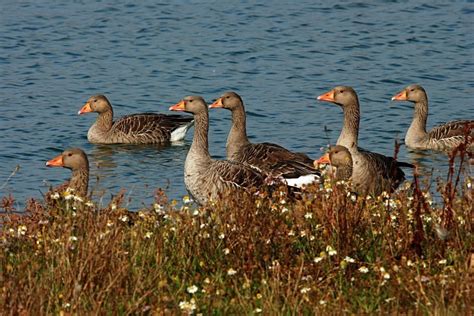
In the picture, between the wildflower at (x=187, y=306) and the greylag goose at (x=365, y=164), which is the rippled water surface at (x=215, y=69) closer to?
the greylag goose at (x=365, y=164)

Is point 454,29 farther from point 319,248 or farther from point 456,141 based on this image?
point 319,248

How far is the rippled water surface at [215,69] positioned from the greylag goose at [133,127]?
0.21m

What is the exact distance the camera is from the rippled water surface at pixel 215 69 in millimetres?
18203

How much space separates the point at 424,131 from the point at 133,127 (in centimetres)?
498

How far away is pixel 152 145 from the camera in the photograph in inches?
771

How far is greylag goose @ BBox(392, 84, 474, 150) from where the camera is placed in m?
18.0

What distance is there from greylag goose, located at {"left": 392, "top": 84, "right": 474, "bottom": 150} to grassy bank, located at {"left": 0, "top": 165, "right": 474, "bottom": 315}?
28.3 feet

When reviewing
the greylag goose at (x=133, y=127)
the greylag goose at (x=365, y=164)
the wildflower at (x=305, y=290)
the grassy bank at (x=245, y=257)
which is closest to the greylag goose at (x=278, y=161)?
the greylag goose at (x=365, y=164)

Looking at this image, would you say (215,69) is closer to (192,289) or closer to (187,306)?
(192,289)

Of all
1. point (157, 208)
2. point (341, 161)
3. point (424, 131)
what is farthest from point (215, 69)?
point (157, 208)

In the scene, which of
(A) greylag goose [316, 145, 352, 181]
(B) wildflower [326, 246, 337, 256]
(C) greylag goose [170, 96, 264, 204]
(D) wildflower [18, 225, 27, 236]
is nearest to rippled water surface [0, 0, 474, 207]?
(C) greylag goose [170, 96, 264, 204]

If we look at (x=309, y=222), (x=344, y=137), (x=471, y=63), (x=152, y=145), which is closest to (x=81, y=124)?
(x=152, y=145)

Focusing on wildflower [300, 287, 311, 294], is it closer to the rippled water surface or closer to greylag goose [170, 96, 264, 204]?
greylag goose [170, 96, 264, 204]

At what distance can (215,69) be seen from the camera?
900 inches
